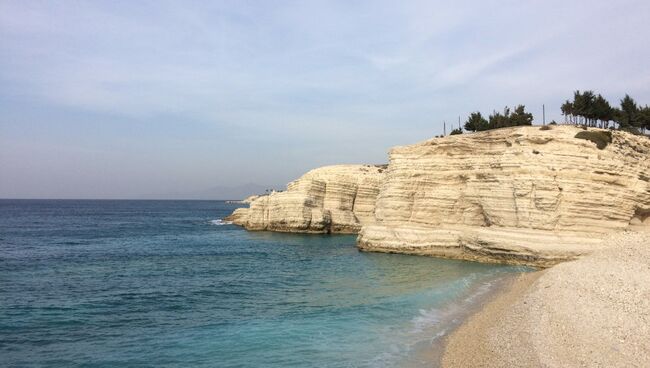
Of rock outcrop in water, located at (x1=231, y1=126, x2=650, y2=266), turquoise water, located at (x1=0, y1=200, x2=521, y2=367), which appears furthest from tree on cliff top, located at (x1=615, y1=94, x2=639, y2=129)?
turquoise water, located at (x1=0, y1=200, x2=521, y2=367)

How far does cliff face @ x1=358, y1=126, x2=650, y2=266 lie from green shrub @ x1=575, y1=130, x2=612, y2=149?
7 cm

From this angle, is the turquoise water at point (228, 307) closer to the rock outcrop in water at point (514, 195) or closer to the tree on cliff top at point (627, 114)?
the rock outcrop in water at point (514, 195)

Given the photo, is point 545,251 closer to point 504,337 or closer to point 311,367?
point 504,337

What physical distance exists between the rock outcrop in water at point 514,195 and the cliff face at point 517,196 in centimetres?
6

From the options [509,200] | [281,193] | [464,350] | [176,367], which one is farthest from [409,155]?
[176,367]

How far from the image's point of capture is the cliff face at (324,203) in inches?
2168

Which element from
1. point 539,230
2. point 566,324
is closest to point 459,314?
point 566,324

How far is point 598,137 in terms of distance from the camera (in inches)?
1198

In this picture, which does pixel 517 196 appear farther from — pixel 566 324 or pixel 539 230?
pixel 566 324

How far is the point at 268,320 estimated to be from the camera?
17047 millimetres

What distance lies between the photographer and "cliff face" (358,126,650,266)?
2802 centimetres

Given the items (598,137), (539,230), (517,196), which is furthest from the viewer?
(598,137)

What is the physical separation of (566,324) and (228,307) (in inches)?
509

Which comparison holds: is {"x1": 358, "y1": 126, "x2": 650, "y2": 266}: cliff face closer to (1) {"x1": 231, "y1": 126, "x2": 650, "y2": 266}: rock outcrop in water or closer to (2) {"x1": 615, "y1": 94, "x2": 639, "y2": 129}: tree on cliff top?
(1) {"x1": 231, "y1": 126, "x2": 650, "y2": 266}: rock outcrop in water
